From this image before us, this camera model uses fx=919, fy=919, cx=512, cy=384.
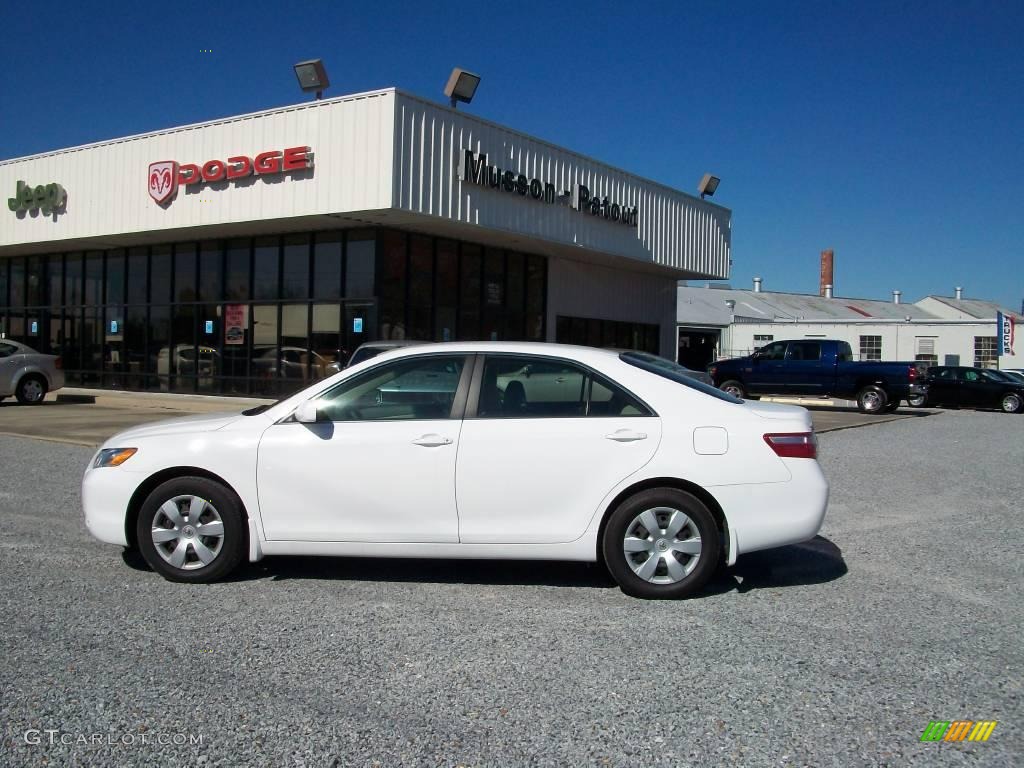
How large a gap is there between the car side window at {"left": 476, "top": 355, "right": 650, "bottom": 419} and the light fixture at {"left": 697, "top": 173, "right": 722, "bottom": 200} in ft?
78.0

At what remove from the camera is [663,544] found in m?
5.46

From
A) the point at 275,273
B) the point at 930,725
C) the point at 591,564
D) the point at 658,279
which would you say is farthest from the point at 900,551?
the point at 658,279

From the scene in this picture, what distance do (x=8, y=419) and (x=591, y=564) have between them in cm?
1437

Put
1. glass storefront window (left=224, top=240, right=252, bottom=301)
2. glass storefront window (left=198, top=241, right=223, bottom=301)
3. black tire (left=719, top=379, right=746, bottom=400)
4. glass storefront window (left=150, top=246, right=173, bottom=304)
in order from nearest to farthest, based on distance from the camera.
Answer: glass storefront window (left=224, top=240, right=252, bottom=301)
glass storefront window (left=198, top=241, right=223, bottom=301)
glass storefront window (left=150, top=246, right=173, bottom=304)
black tire (left=719, top=379, right=746, bottom=400)

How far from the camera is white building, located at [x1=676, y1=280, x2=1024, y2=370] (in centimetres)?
4675

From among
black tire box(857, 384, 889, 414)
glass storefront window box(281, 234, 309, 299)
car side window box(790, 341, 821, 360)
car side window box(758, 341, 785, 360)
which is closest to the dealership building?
glass storefront window box(281, 234, 309, 299)

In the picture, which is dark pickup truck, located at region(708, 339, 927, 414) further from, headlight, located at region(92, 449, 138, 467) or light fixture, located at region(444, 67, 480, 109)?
headlight, located at region(92, 449, 138, 467)

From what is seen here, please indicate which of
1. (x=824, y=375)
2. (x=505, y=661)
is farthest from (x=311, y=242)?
(x=505, y=661)

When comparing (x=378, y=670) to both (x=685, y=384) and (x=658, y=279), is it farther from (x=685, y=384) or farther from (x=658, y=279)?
(x=658, y=279)

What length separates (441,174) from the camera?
60.2 feet

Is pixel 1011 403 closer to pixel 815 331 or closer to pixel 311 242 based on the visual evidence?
pixel 311 242

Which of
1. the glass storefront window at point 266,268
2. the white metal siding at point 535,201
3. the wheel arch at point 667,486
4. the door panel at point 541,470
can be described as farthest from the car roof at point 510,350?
the glass storefront window at point 266,268

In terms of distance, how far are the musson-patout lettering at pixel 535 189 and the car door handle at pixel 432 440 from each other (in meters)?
14.0

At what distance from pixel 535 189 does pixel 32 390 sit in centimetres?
1218
